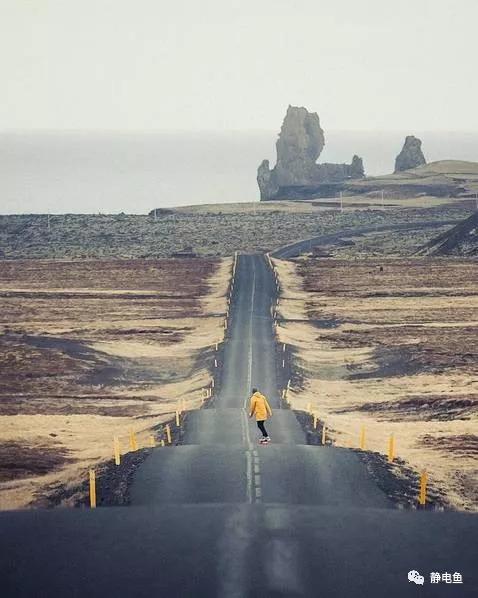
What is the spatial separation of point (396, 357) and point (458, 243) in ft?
187

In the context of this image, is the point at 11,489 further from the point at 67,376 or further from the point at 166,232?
the point at 166,232

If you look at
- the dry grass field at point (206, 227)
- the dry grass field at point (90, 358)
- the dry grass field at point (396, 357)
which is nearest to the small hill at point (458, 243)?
the dry grass field at point (396, 357)

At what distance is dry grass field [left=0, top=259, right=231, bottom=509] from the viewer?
28.6 meters

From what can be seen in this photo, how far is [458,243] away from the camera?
104 metres

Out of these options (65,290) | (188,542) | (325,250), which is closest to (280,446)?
(188,542)

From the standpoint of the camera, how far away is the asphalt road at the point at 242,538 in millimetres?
14945

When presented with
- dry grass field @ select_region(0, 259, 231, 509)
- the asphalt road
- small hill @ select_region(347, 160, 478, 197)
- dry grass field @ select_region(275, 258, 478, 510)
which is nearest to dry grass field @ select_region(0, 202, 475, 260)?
small hill @ select_region(347, 160, 478, 197)

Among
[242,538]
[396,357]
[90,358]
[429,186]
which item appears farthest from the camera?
[429,186]

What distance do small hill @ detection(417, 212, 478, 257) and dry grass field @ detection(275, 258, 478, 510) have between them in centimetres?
1053

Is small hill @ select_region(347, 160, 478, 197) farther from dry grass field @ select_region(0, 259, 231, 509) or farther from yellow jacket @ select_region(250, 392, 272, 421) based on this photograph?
yellow jacket @ select_region(250, 392, 272, 421)

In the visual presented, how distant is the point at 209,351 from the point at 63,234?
85338 mm

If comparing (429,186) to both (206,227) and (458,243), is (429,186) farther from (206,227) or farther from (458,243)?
(458,243)

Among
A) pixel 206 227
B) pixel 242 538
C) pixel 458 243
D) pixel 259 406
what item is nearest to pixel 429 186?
pixel 206 227

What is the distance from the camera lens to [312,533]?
1709 cm
